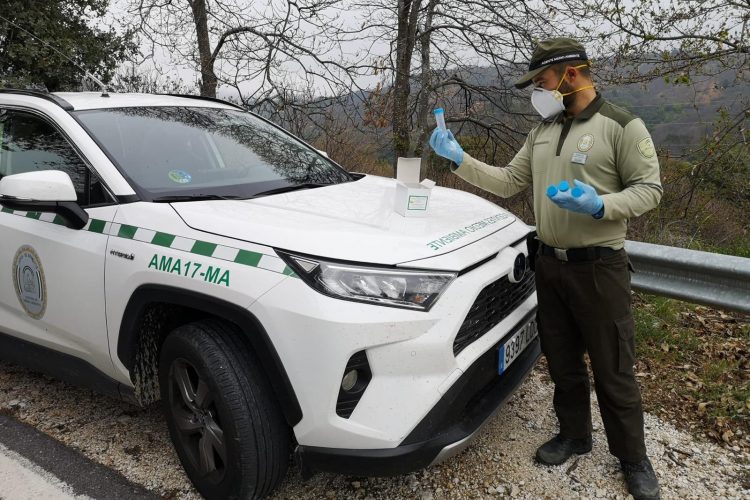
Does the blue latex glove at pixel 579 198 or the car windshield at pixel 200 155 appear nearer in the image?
the blue latex glove at pixel 579 198

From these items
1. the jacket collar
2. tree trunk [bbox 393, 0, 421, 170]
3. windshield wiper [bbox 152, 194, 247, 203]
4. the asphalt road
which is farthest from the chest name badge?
tree trunk [bbox 393, 0, 421, 170]

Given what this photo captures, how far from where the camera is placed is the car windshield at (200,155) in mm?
2584

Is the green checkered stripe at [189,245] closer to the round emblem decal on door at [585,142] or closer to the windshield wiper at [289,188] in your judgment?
the windshield wiper at [289,188]

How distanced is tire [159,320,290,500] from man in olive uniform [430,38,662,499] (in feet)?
4.20

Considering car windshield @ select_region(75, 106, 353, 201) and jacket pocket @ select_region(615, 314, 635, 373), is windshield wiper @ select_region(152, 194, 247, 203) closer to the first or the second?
car windshield @ select_region(75, 106, 353, 201)

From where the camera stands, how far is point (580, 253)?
232cm

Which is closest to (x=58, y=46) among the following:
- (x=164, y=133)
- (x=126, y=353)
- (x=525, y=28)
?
(x=525, y=28)

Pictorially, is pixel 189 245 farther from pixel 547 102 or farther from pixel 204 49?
pixel 204 49

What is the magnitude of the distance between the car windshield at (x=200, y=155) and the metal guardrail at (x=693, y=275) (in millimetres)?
1830

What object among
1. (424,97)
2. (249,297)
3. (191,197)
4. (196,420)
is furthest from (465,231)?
(424,97)

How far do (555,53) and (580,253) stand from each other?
821 mm

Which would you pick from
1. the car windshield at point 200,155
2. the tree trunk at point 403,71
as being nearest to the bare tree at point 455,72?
the tree trunk at point 403,71

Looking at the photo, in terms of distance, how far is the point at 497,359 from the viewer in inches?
89.7

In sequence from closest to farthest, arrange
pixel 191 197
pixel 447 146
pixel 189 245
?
pixel 189 245
pixel 191 197
pixel 447 146
